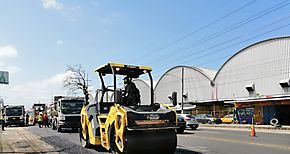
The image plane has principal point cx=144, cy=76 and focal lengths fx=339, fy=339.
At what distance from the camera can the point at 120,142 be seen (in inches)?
376

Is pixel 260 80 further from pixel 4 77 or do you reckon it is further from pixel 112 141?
pixel 112 141

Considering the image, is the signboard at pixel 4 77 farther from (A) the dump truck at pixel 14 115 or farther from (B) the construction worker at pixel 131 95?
(B) the construction worker at pixel 131 95

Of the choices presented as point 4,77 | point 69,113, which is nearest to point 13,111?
point 4,77

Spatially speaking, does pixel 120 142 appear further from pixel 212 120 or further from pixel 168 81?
pixel 168 81

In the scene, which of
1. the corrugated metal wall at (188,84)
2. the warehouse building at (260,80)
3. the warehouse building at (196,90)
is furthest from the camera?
the corrugated metal wall at (188,84)

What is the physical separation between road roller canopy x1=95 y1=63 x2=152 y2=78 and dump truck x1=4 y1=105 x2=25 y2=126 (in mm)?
30168

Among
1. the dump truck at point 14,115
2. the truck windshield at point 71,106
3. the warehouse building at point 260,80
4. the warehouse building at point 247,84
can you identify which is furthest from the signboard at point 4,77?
the warehouse building at point 260,80

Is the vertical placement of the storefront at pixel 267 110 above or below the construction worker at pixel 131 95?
below

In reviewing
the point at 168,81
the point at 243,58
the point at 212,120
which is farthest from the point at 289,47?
the point at 168,81

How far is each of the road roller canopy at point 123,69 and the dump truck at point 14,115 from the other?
3017 cm

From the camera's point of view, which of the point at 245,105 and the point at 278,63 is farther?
the point at 278,63

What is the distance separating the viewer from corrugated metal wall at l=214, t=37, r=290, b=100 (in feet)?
154

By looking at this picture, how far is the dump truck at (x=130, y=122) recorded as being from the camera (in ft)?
30.5

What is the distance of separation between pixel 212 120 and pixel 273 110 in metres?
A: 9.95
